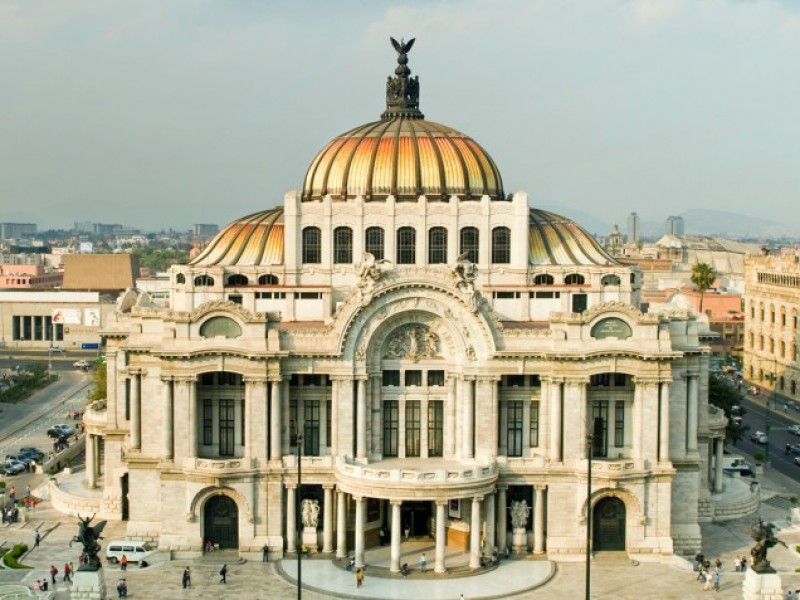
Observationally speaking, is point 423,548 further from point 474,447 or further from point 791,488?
point 791,488

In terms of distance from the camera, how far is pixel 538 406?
84.2m

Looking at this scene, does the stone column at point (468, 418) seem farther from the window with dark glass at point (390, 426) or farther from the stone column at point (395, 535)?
the stone column at point (395, 535)

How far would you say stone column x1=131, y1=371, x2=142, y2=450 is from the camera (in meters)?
86.1

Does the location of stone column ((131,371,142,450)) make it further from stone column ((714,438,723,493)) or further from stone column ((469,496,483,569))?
stone column ((714,438,723,493))

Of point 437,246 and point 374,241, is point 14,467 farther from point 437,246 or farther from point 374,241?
point 437,246

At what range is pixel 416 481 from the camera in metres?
78.1

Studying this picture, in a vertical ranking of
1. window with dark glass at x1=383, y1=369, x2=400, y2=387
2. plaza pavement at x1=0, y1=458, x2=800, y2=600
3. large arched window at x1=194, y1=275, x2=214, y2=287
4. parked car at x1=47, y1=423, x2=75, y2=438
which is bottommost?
plaza pavement at x1=0, y1=458, x2=800, y2=600

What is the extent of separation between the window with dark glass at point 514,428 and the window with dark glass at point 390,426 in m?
7.67

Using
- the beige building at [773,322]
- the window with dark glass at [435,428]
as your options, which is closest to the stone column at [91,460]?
the window with dark glass at [435,428]

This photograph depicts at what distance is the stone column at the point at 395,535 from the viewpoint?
7812cm

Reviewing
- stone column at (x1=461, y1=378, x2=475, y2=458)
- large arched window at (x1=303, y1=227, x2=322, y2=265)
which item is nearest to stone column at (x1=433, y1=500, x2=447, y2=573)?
stone column at (x1=461, y1=378, x2=475, y2=458)

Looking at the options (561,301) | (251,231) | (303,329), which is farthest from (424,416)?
(251,231)

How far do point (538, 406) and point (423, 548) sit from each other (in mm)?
12488

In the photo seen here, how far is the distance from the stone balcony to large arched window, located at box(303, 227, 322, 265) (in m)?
20.0
